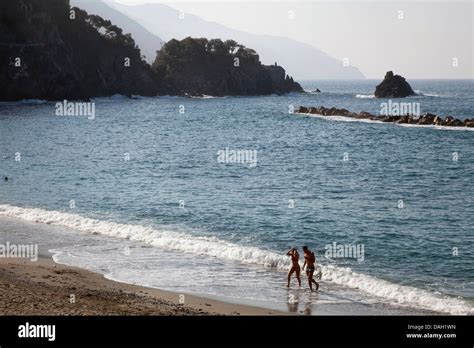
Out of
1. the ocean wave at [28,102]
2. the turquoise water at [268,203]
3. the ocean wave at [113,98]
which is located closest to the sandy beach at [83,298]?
the turquoise water at [268,203]

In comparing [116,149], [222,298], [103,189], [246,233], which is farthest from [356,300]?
Answer: [116,149]

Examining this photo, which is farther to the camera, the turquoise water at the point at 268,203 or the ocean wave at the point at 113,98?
the ocean wave at the point at 113,98

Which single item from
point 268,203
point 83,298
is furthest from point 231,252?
point 268,203

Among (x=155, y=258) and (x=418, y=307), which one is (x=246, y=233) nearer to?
(x=155, y=258)

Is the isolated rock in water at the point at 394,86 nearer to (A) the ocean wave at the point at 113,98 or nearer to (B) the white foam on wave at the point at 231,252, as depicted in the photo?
(A) the ocean wave at the point at 113,98

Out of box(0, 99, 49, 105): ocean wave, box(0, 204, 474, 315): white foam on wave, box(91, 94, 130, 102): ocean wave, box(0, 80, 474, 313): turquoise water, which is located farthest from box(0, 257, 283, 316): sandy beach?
box(91, 94, 130, 102): ocean wave

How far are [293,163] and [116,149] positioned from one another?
23951mm

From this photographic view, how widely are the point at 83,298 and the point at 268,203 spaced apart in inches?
825

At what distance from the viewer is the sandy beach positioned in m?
15.8

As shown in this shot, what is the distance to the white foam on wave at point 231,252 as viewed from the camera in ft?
63.2

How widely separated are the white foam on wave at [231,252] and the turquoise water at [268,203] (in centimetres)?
8

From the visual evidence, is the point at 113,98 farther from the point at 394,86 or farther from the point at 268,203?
the point at 268,203

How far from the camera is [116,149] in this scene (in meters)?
70.4

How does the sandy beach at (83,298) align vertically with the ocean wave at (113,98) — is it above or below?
below
